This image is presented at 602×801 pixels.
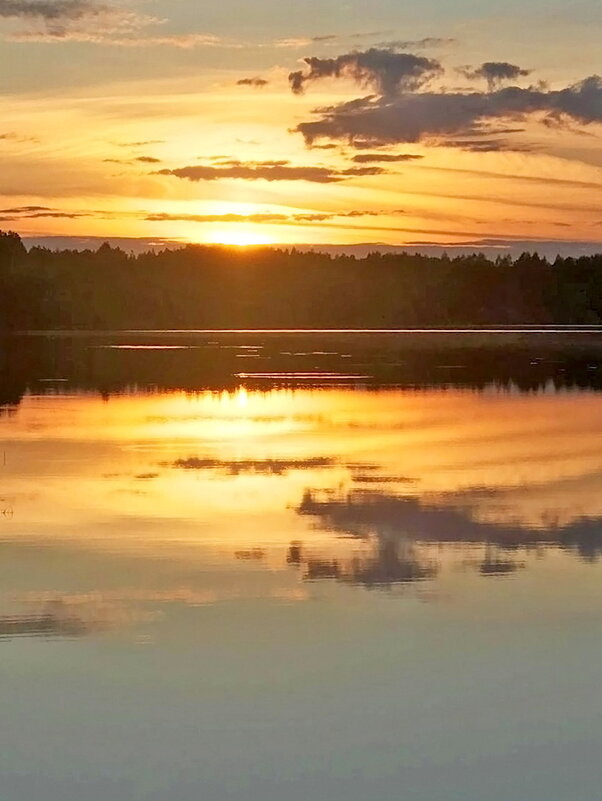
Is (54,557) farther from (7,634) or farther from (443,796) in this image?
(443,796)

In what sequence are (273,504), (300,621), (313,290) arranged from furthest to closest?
(313,290) → (273,504) → (300,621)

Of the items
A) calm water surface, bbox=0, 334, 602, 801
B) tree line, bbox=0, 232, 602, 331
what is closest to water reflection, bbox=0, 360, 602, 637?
calm water surface, bbox=0, 334, 602, 801

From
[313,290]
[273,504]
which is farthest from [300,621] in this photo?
[313,290]

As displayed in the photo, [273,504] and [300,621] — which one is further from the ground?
[300,621]

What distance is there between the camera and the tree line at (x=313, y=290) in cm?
15900

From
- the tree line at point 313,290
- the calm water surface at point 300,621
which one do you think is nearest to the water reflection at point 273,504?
the calm water surface at point 300,621

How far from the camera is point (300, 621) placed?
10305 millimetres

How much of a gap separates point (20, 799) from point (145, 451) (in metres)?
14.2

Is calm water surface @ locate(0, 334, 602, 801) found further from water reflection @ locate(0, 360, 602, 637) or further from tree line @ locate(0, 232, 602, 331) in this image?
tree line @ locate(0, 232, 602, 331)

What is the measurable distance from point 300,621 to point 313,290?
579 feet

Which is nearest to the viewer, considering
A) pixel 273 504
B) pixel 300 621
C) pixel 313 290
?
pixel 300 621

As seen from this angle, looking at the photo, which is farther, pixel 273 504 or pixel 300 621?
pixel 273 504

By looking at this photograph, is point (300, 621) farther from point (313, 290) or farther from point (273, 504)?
point (313, 290)

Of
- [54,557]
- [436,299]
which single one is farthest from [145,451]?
[436,299]
